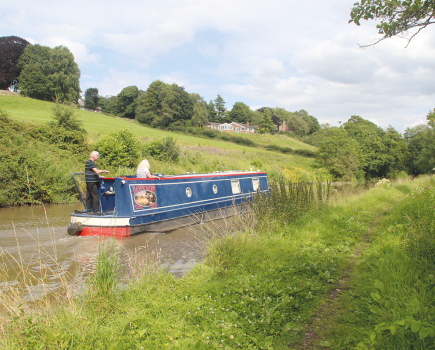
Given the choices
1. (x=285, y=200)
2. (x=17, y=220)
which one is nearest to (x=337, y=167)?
(x=285, y=200)

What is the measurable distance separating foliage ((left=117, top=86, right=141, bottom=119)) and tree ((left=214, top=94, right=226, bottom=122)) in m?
26.8

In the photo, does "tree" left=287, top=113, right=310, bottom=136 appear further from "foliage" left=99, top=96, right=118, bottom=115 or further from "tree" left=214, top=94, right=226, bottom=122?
"foliage" left=99, top=96, right=118, bottom=115

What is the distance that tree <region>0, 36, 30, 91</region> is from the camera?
153 feet

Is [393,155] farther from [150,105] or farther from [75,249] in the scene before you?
[75,249]

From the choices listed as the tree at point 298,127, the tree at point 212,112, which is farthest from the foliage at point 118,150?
the tree at point 212,112

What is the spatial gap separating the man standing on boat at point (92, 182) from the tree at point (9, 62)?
163 ft

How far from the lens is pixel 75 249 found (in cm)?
694

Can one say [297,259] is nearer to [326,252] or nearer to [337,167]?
[326,252]

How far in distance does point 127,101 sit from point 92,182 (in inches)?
2736

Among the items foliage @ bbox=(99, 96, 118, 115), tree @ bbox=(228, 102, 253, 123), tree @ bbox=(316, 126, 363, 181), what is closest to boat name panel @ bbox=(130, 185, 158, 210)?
tree @ bbox=(316, 126, 363, 181)

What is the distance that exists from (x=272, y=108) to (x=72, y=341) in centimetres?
11729

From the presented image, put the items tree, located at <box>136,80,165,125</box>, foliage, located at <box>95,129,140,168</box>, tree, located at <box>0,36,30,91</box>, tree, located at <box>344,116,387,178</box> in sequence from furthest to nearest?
tree, located at <box>136,80,165,125</box>, tree, located at <box>0,36,30,91</box>, tree, located at <box>344,116,387,178</box>, foliage, located at <box>95,129,140,168</box>

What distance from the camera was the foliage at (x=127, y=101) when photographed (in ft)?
232

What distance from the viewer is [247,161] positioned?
30.0m
